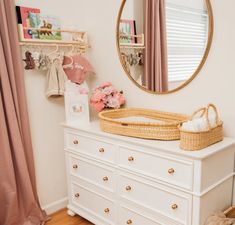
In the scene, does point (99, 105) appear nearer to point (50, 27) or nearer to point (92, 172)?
point (92, 172)

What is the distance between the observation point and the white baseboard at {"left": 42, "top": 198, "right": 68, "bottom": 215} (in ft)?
7.97

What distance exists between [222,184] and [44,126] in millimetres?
1554

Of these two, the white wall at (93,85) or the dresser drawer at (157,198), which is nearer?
the dresser drawer at (157,198)

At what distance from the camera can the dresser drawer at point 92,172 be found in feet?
6.29

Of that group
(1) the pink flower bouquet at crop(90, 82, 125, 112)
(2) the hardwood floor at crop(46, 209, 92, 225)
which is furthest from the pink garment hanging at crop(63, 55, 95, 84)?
(2) the hardwood floor at crop(46, 209, 92, 225)

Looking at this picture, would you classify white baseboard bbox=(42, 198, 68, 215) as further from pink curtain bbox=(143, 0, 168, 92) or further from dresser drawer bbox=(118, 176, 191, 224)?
pink curtain bbox=(143, 0, 168, 92)

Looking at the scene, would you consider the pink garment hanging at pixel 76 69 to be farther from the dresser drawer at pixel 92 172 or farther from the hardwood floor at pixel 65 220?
the hardwood floor at pixel 65 220

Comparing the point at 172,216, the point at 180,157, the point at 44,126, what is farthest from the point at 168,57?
the point at 44,126

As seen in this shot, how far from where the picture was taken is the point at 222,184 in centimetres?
159

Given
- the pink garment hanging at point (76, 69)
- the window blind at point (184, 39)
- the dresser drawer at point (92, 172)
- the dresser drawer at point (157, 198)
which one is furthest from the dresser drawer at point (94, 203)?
the window blind at point (184, 39)

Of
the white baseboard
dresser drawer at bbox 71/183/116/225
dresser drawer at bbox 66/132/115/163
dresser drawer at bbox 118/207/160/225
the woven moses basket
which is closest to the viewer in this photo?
the woven moses basket

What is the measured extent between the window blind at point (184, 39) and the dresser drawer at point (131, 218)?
3.22 feet

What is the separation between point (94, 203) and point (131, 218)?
0.42 metres

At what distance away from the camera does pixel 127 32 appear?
7.00 feet
